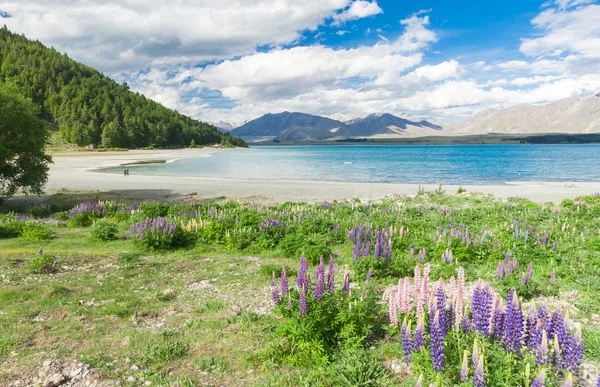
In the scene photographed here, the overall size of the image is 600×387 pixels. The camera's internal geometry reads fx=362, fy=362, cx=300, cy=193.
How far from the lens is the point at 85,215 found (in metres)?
20.1

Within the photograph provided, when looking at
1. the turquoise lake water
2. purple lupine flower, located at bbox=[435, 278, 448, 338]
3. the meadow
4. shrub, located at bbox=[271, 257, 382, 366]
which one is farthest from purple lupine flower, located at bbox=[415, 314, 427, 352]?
the turquoise lake water

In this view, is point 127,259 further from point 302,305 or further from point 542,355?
point 542,355

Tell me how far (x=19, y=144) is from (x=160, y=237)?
18.3m

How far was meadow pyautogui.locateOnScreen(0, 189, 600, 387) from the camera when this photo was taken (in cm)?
556

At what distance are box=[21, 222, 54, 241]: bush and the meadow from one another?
6 centimetres

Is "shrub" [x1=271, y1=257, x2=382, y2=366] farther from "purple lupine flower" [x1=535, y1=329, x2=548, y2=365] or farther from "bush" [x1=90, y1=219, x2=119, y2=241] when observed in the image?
"bush" [x1=90, y1=219, x2=119, y2=241]

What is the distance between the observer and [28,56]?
187750 mm

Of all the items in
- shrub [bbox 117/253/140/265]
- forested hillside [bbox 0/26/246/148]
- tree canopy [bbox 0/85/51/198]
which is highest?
forested hillside [bbox 0/26/246/148]

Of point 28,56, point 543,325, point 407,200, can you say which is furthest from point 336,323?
point 28,56

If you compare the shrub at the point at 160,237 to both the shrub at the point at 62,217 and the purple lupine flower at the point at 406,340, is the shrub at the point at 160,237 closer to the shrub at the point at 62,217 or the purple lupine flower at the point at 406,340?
the shrub at the point at 62,217

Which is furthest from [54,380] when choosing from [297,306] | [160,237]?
[160,237]

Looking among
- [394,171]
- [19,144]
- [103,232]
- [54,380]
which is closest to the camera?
[54,380]

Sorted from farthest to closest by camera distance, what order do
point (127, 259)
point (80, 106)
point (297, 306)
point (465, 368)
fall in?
point (80, 106) → point (127, 259) → point (297, 306) → point (465, 368)

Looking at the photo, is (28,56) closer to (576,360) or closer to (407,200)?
(407,200)
